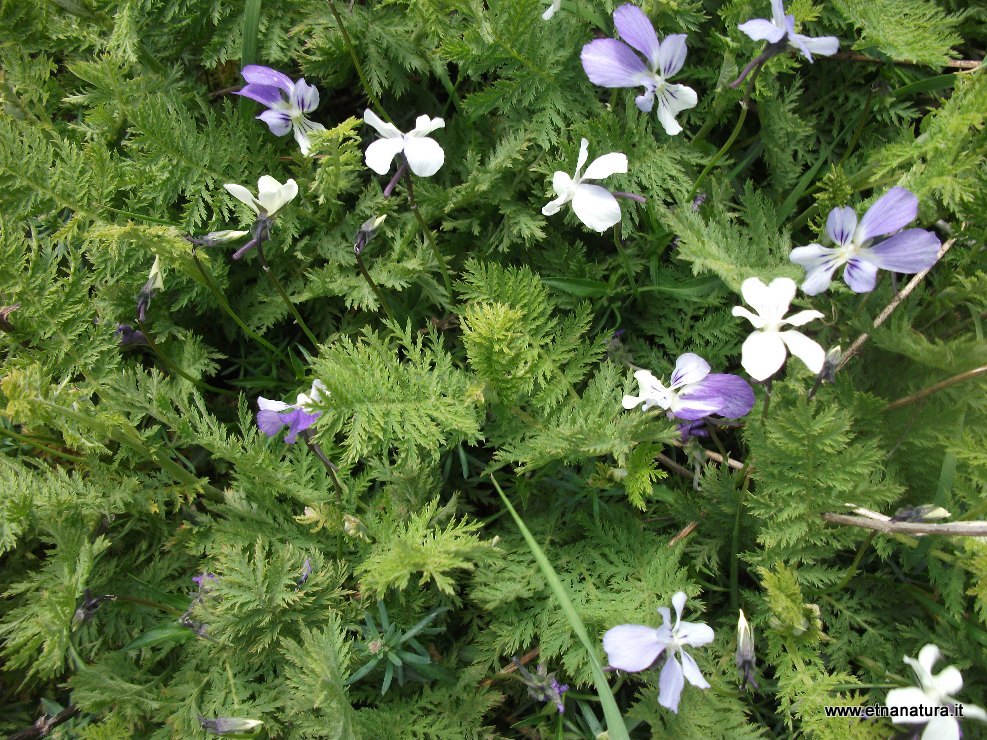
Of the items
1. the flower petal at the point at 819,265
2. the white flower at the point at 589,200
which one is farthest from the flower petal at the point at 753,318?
the white flower at the point at 589,200

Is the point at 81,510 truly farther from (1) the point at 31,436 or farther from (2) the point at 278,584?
(2) the point at 278,584

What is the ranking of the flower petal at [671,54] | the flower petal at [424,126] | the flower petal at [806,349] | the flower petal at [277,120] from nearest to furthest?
the flower petal at [806,349] → the flower petal at [671,54] → the flower petal at [424,126] → the flower petal at [277,120]

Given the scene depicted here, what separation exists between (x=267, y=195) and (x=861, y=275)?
1.61 metres

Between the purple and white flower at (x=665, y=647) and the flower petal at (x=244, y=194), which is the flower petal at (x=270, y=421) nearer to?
the flower petal at (x=244, y=194)

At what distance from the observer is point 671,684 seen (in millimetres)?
1726

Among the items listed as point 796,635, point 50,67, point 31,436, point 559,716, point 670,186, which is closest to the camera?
point 796,635

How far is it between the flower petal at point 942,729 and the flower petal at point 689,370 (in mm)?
964

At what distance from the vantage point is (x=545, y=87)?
2258 mm

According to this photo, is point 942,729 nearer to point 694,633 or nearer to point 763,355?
point 694,633

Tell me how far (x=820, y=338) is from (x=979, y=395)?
455 millimetres

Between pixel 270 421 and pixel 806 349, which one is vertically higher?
pixel 806 349

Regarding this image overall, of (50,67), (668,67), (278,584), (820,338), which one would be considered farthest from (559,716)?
(50,67)

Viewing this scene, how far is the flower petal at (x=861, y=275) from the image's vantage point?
177 cm

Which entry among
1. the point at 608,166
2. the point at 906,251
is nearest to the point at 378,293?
the point at 608,166
